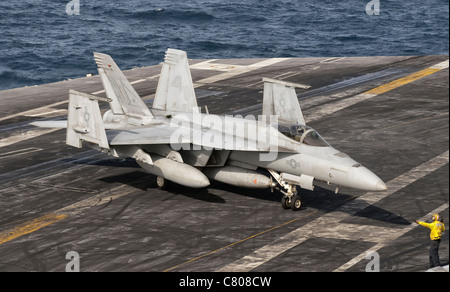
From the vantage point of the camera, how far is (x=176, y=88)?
109 feet

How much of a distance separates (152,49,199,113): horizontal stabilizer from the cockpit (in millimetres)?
6522

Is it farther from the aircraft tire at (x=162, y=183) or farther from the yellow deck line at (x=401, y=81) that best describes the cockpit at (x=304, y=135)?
the yellow deck line at (x=401, y=81)

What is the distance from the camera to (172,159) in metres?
30.3

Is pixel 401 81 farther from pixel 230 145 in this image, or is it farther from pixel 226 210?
pixel 226 210

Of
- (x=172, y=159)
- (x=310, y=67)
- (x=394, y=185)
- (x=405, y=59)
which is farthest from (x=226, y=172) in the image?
(x=405, y=59)

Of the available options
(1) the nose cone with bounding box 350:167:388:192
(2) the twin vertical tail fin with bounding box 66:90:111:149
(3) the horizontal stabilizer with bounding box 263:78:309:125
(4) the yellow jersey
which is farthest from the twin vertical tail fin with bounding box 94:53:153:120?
(4) the yellow jersey

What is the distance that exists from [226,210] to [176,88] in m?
7.29

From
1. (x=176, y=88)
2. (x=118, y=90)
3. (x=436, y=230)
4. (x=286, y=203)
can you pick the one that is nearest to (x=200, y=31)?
(x=118, y=90)

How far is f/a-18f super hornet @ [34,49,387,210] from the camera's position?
27.2 metres

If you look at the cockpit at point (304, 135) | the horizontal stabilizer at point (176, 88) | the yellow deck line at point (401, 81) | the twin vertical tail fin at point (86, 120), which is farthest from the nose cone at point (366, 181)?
the yellow deck line at point (401, 81)

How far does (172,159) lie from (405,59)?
3686 centimetres

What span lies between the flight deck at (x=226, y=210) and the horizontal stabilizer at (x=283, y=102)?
3.56 metres

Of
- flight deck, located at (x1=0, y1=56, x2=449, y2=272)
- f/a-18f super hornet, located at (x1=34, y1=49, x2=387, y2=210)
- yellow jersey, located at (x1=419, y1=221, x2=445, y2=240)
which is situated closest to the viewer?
yellow jersey, located at (x1=419, y1=221, x2=445, y2=240)

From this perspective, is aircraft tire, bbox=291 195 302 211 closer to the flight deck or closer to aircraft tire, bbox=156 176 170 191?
the flight deck
